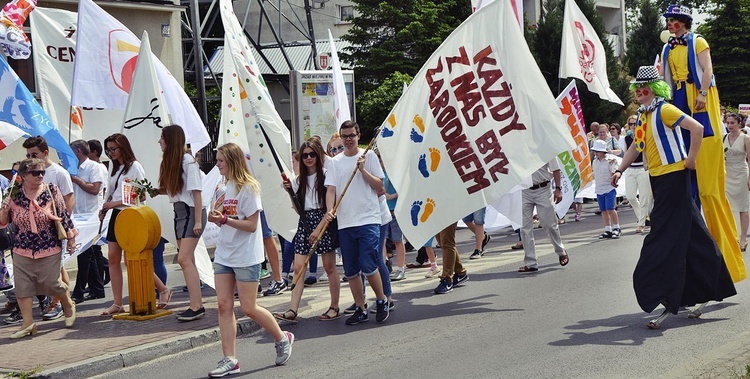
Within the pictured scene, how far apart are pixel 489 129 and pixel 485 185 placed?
489 mm

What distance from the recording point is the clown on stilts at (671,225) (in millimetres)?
8352

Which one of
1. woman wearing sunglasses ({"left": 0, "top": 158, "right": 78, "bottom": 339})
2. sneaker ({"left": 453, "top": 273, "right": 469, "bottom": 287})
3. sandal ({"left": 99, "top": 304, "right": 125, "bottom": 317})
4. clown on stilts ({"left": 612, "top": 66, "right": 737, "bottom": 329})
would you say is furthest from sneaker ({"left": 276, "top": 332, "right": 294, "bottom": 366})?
sneaker ({"left": 453, "top": 273, "right": 469, "bottom": 287})

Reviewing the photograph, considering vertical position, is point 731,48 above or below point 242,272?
above

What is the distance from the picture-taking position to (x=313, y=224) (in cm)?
982

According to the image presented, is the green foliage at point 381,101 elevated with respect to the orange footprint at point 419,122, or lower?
elevated

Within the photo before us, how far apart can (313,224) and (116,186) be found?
2.01 m

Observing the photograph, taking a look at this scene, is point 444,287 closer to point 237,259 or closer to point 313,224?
point 313,224

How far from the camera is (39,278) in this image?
934 centimetres

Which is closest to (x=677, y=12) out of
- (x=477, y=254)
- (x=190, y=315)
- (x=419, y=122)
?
(x=419, y=122)

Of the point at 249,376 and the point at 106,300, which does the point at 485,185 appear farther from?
the point at 106,300

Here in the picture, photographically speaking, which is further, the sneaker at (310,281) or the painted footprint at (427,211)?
the sneaker at (310,281)

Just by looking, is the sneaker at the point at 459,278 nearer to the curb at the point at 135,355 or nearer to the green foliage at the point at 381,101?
the curb at the point at 135,355

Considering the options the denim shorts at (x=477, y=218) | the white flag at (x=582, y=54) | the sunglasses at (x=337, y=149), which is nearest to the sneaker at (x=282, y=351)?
the sunglasses at (x=337, y=149)

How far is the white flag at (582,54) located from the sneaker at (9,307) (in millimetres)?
8480
